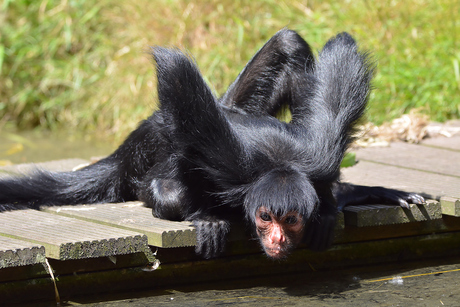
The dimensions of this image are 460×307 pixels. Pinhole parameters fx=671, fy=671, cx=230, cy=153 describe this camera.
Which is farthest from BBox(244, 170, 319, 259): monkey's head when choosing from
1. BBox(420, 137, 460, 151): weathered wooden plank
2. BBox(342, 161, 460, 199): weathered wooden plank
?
BBox(420, 137, 460, 151): weathered wooden plank

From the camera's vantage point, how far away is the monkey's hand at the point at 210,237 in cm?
381

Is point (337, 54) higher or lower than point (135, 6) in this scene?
lower

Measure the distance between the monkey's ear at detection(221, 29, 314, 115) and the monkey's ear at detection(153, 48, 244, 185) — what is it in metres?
1.03

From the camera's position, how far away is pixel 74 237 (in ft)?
11.8

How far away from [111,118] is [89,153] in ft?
3.87

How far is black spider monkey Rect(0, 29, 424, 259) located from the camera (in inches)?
142

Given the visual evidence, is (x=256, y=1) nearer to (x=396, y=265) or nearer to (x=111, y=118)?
(x=111, y=118)

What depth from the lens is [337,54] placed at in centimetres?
416

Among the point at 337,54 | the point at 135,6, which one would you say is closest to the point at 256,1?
the point at 135,6

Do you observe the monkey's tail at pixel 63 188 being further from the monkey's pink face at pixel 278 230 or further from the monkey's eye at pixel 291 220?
the monkey's eye at pixel 291 220

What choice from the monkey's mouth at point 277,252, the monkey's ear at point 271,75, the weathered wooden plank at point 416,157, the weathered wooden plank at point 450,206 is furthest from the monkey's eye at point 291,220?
the weathered wooden plank at point 416,157

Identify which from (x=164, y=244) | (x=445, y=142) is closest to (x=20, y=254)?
(x=164, y=244)

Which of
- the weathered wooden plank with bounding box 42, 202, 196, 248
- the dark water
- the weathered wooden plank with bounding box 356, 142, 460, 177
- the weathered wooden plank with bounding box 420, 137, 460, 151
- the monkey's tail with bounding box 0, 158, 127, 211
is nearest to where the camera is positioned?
the weathered wooden plank with bounding box 42, 202, 196, 248

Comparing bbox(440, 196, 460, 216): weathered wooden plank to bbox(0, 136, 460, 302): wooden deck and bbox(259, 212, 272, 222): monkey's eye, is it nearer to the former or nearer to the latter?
bbox(0, 136, 460, 302): wooden deck
